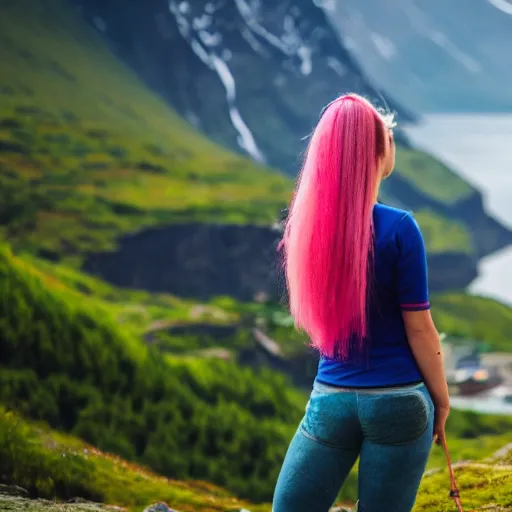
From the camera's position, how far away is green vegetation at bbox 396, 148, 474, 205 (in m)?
33.2

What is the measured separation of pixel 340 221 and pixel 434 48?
1521 inches

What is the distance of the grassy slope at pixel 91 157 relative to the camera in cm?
2205

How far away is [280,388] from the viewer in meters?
15.2

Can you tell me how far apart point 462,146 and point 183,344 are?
22727 millimetres

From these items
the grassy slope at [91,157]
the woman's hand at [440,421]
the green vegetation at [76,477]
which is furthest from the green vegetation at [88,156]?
the woman's hand at [440,421]

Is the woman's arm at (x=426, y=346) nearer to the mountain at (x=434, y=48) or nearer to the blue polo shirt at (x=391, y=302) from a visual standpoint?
the blue polo shirt at (x=391, y=302)

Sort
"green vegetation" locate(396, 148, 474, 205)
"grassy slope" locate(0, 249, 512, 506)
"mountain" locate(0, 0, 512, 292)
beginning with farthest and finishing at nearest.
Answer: "green vegetation" locate(396, 148, 474, 205)
"mountain" locate(0, 0, 512, 292)
"grassy slope" locate(0, 249, 512, 506)

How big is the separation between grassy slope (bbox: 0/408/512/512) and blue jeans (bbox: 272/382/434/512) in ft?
6.26

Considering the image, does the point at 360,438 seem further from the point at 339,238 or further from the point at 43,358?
the point at 43,358

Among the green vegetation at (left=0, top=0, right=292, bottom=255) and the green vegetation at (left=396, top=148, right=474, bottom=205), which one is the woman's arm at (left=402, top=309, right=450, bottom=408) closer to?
the green vegetation at (left=0, top=0, right=292, bottom=255)

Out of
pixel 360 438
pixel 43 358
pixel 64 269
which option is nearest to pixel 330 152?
pixel 360 438

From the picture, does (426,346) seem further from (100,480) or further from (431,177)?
(431,177)

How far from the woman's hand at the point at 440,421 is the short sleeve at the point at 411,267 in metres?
0.39

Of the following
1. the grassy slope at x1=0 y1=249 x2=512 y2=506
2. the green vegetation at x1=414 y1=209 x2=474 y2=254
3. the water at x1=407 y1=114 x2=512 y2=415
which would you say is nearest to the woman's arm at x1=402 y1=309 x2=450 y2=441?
the grassy slope at x1=0 y1=249 x2=512 y2=506
